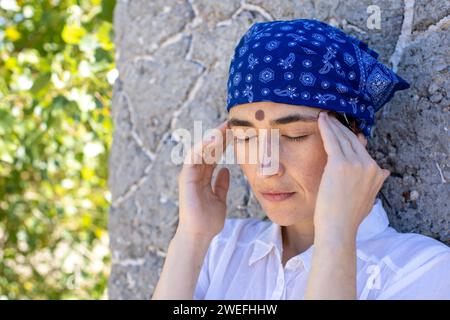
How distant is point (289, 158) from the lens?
1585mm

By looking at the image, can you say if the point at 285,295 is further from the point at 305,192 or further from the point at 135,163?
the point at 135,163

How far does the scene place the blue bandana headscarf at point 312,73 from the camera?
155 cm

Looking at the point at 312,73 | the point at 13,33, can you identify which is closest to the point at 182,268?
the point at 312,73

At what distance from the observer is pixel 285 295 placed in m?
1.68

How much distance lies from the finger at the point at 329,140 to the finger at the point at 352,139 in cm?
3

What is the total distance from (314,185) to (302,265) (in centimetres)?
22

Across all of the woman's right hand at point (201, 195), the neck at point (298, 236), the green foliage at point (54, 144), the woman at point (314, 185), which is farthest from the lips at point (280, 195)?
the green foliage at point (54, 144)

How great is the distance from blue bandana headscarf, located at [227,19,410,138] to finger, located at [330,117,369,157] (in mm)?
30

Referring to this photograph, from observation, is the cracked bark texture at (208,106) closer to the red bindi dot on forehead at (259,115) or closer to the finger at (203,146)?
the finger at (203,146)

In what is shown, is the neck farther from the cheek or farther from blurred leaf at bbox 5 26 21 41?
blurred leaf at bbox 5 26 21 41

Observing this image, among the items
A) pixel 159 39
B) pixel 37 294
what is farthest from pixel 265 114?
pixel 37 294

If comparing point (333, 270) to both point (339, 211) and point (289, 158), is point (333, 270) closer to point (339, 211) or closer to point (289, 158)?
point (339, 211)

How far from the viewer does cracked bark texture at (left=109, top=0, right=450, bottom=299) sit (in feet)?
5.65

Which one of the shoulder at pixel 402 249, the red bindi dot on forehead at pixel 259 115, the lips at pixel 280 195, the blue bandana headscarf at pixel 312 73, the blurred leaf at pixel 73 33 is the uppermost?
the blurred leaf at pixel 73 33
